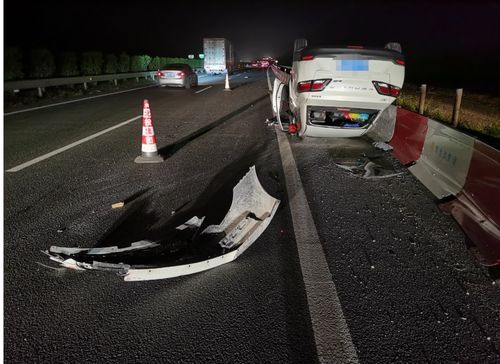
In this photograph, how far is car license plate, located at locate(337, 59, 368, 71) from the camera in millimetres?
6367

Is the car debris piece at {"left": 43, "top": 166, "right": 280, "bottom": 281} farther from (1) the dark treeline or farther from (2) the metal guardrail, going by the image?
(1) the dark treeline

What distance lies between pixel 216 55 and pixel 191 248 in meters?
43.7

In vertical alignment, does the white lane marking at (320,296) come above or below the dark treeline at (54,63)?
below

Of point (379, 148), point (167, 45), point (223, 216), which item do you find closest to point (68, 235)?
point (223, 216)

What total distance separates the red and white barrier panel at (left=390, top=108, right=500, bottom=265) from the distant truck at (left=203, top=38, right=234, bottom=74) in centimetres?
4035

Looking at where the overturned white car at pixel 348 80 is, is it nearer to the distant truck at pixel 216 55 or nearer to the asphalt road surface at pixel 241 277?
the asphalt road surface at pixel 241 277

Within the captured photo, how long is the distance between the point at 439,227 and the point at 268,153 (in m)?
3.58

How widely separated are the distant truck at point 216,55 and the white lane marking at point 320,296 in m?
42.0

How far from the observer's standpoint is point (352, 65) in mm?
6398

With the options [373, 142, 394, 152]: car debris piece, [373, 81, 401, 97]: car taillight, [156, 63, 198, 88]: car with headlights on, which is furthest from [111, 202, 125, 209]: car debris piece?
[156, 63, 198, 88]: car with headlights on

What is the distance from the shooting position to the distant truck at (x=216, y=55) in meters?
44.2

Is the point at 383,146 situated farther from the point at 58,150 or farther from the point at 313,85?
the point at 58,150

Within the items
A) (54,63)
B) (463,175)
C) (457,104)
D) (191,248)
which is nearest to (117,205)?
(191,248)

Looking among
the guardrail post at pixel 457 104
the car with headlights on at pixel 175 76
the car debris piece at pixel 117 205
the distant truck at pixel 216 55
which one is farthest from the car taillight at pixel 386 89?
the distant truck at pixel 216 55
